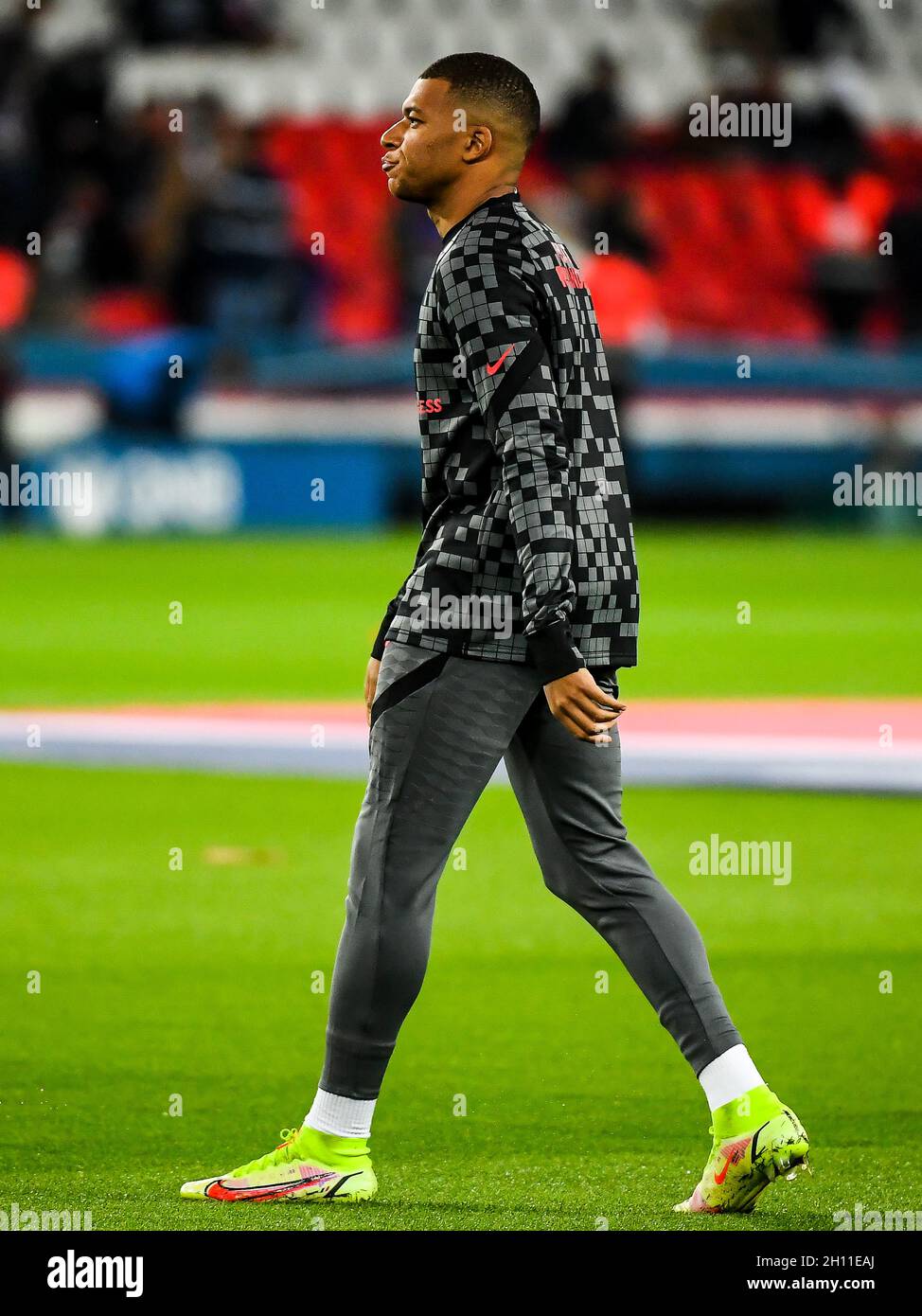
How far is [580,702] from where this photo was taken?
369 cm

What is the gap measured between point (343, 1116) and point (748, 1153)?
73 centimetres

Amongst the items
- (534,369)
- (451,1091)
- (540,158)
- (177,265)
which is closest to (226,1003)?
(451,1091)

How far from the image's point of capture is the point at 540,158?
24984mm

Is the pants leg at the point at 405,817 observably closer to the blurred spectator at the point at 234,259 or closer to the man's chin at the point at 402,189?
the man's chin at the point at 402,189

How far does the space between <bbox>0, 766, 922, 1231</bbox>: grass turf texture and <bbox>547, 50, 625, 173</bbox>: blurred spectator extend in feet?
56.1

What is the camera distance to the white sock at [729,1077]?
3.87 metres

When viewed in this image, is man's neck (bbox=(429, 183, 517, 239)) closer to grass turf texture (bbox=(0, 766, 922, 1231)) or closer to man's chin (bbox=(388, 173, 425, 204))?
man's chin (bbox=(388, 173, 425, 204))

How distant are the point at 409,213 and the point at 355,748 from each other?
14.2 m

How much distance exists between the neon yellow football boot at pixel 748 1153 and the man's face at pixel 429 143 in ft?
5.72

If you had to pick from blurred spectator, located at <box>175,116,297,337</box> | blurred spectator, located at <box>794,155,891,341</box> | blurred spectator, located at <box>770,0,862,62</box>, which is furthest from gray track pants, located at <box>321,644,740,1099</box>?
blurred spectator, located at <box>770,0,862,62</box>

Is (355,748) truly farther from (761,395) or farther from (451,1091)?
(761,395)

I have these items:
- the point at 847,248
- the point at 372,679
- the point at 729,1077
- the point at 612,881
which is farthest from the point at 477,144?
the point at 847,248

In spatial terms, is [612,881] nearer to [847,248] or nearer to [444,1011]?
[444,1011]

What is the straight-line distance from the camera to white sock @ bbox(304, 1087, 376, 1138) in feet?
12.9
